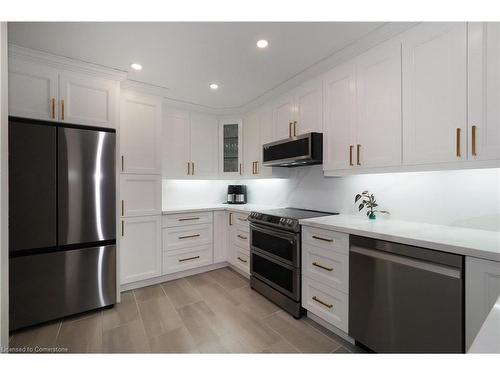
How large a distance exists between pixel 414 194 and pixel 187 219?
246 centimetres

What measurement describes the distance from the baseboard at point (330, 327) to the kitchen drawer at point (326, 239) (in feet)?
2.15

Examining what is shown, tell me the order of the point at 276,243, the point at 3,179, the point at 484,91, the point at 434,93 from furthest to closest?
the point at 276,243
the point at 434,93
the point at 484,91
the point at 3,179

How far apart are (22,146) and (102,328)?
5.45 feet

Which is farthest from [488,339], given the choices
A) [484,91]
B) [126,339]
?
[126,339]

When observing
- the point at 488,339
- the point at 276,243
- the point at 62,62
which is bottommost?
the point at 276,243

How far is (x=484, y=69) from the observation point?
4.07 feet

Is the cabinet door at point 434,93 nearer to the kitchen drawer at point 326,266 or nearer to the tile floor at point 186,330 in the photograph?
the kitchen drawer at point 326,266

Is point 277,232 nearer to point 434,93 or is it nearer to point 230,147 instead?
point 434,93

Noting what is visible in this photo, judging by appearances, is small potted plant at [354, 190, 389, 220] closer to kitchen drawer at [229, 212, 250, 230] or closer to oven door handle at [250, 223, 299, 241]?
oven door handle at [250, 223, 299, 241]

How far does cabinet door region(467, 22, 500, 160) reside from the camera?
1205mm

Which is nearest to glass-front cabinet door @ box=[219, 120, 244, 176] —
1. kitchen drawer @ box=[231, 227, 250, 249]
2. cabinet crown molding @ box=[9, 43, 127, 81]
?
kitchen drawer @ box=[231, 227, 250, 249]

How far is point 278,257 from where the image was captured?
2.20 m

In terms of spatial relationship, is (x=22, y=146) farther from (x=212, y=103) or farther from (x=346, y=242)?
(x=346, y=242)
